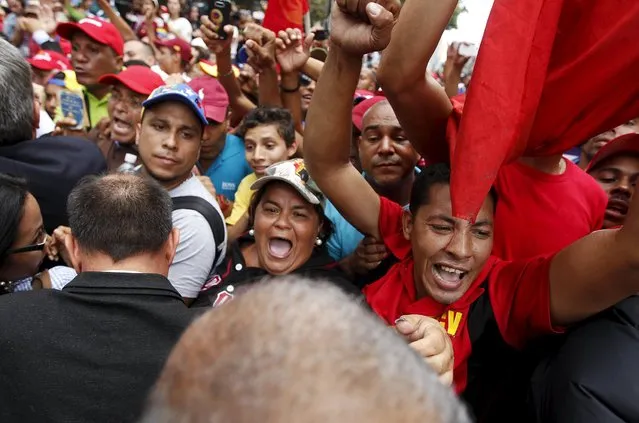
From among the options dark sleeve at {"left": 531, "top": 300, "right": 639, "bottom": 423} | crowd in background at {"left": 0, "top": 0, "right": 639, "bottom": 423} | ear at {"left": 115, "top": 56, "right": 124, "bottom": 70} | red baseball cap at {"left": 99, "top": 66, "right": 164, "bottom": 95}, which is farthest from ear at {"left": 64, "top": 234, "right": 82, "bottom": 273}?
ear at {"left": 115, "top": 56, "right": 124, "bottom": 70}

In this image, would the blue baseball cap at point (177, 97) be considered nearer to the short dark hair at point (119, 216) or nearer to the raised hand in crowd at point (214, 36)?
the short dark hair at point (119, 216)

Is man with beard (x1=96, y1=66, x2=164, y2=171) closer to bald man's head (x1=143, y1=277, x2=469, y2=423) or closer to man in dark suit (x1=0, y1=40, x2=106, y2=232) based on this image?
man in dark suit (x1=0, y1=40, x2=106, y2=232)

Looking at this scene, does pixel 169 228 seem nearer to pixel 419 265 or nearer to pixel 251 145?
pixel 419 265

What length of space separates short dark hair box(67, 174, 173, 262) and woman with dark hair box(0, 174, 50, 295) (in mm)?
251

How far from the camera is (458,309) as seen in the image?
1.62 meters

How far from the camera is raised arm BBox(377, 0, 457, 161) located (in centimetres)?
141

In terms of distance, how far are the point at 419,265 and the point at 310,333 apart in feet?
4.17

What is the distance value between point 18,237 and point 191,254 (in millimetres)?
565

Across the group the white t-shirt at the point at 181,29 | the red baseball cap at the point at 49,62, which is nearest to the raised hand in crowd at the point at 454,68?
the red baseball cap at the point at 49,62

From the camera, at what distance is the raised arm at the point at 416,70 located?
4.61ft

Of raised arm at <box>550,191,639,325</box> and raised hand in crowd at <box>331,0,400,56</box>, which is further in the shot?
raised hand in crowd at <box>331,0,400,56</box>

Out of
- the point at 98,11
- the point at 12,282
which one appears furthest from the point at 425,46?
the point at 98,11

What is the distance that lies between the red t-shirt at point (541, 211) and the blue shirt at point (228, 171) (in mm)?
2023

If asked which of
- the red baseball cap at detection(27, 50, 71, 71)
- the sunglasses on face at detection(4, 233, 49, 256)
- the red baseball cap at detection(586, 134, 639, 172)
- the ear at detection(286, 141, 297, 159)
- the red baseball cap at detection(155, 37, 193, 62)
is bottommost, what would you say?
the red baseball cap at detection(155, 37, 193, 62)
